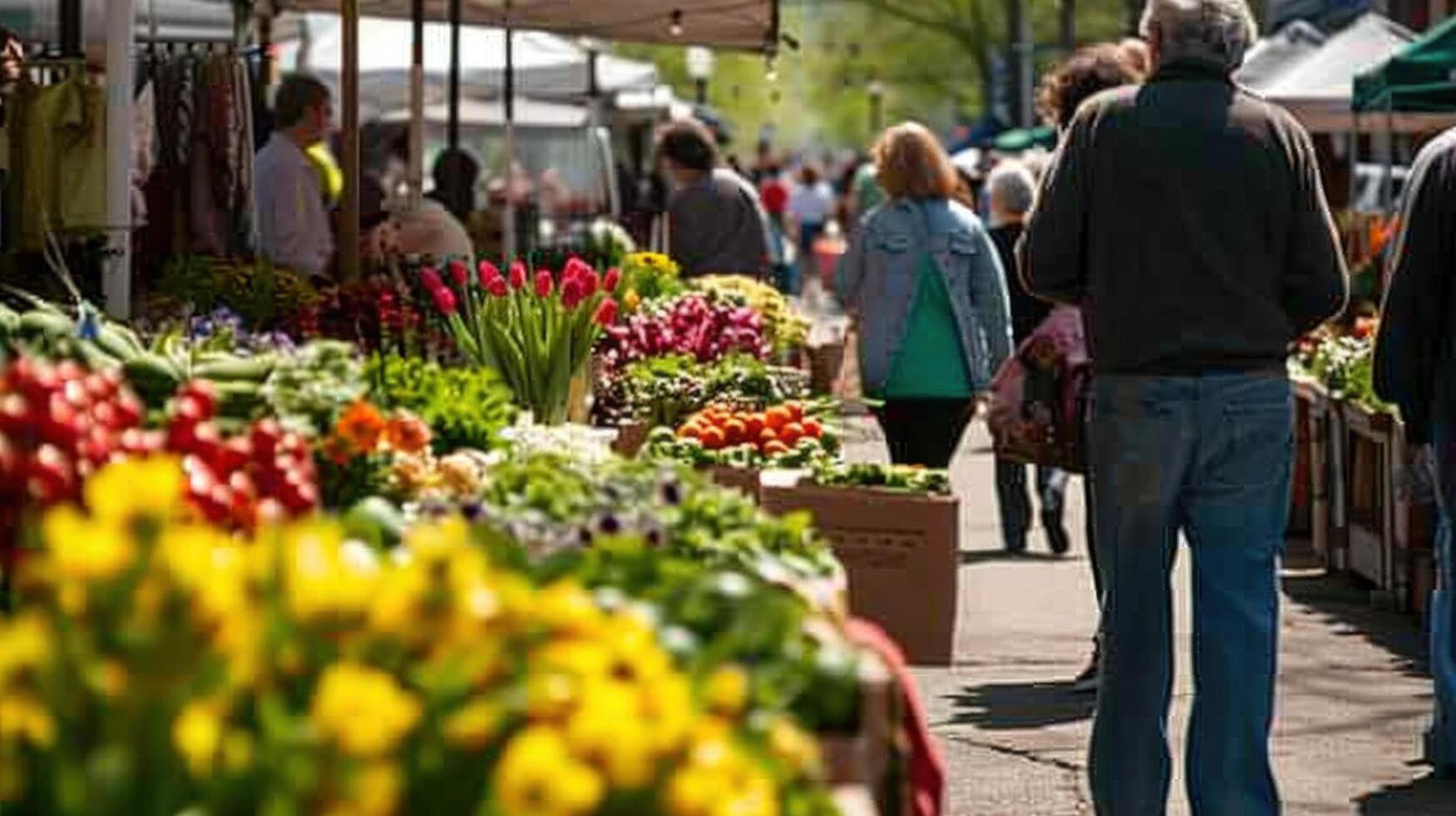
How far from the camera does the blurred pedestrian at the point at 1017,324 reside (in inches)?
516

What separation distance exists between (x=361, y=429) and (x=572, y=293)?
3464 mm

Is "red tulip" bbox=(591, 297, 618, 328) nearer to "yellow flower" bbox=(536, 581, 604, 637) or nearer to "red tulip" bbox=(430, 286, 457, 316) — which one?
"red tulip" bbox=(430, 286, 457, 316)

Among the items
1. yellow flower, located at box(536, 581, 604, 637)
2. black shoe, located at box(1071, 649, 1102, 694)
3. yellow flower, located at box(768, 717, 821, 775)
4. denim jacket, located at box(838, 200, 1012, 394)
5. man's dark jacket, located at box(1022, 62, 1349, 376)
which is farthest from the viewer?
denim jacket, located at box(838, 200, 1012, 394)

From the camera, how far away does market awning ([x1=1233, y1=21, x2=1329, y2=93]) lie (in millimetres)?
25328

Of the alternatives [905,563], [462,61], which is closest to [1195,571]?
[905,563]

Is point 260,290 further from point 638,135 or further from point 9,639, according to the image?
point 638,135

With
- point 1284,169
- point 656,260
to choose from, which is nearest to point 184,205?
point 656,260

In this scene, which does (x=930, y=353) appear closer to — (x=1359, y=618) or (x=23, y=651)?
(x=1359, y=618)

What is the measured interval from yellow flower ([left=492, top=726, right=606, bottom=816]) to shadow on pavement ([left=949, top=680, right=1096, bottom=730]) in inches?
280

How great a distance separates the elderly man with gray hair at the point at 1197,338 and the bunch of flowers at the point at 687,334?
3153mm

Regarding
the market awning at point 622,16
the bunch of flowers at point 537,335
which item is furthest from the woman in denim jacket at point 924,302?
the market awning at point 622,16

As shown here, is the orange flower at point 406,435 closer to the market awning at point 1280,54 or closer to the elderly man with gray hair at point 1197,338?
the elderly man with gray hair at point 1197,338

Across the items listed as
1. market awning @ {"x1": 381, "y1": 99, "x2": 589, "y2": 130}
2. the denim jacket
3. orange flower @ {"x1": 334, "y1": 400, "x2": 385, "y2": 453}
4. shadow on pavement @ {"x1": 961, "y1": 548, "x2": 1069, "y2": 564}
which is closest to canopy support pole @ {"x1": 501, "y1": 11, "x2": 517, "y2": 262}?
shadow on pavement @ {"x1": 961, "y1": 548, "x2": 1069, "y2": 564}

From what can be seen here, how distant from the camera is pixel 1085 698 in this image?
35.4 ft
